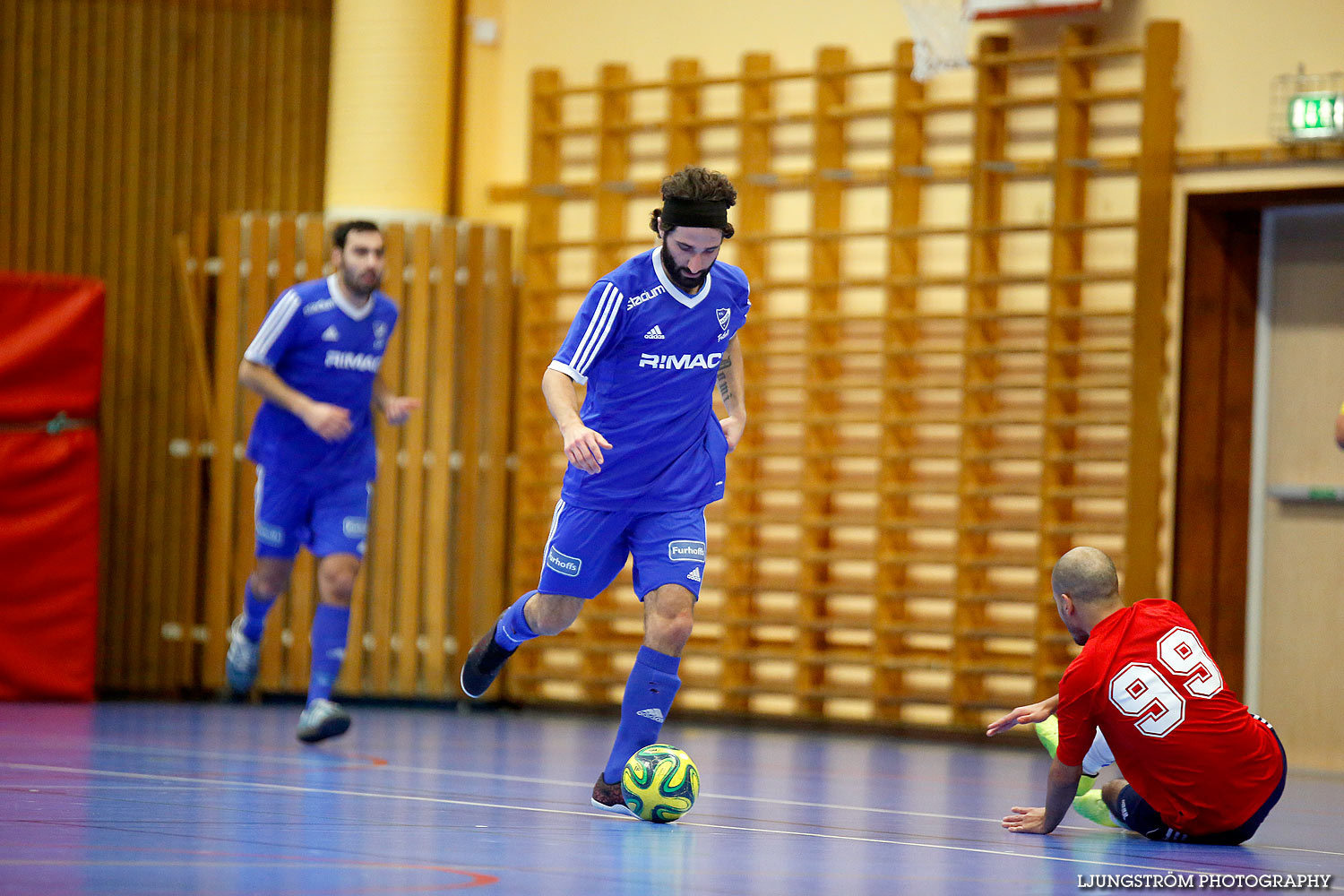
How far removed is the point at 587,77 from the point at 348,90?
1.43 metres

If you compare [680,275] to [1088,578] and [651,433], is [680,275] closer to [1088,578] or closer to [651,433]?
[651,433]

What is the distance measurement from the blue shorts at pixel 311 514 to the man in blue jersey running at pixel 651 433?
199cm

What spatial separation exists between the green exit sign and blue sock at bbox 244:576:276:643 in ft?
16.7

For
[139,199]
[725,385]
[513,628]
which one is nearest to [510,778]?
[513,628]

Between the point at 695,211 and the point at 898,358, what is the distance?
443 centimetres

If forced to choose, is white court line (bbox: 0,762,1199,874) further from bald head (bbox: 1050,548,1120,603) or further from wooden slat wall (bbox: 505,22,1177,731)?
wooden slat wall (bbox: 505,22,1177,731)

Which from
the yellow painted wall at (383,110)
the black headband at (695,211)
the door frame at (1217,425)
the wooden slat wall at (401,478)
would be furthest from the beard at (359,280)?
the door frame at (1217,425)

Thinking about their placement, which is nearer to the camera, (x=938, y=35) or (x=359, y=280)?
(x=359, y=280)

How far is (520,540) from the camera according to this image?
9500 millimetres

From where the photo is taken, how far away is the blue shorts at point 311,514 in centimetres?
656

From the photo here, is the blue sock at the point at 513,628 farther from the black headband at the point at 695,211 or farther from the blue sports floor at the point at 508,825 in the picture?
the black headband at the point at 695,211

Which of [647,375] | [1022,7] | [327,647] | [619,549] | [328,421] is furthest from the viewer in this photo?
[1022,7]

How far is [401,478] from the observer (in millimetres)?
9391

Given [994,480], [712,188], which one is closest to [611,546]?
[712,188]
